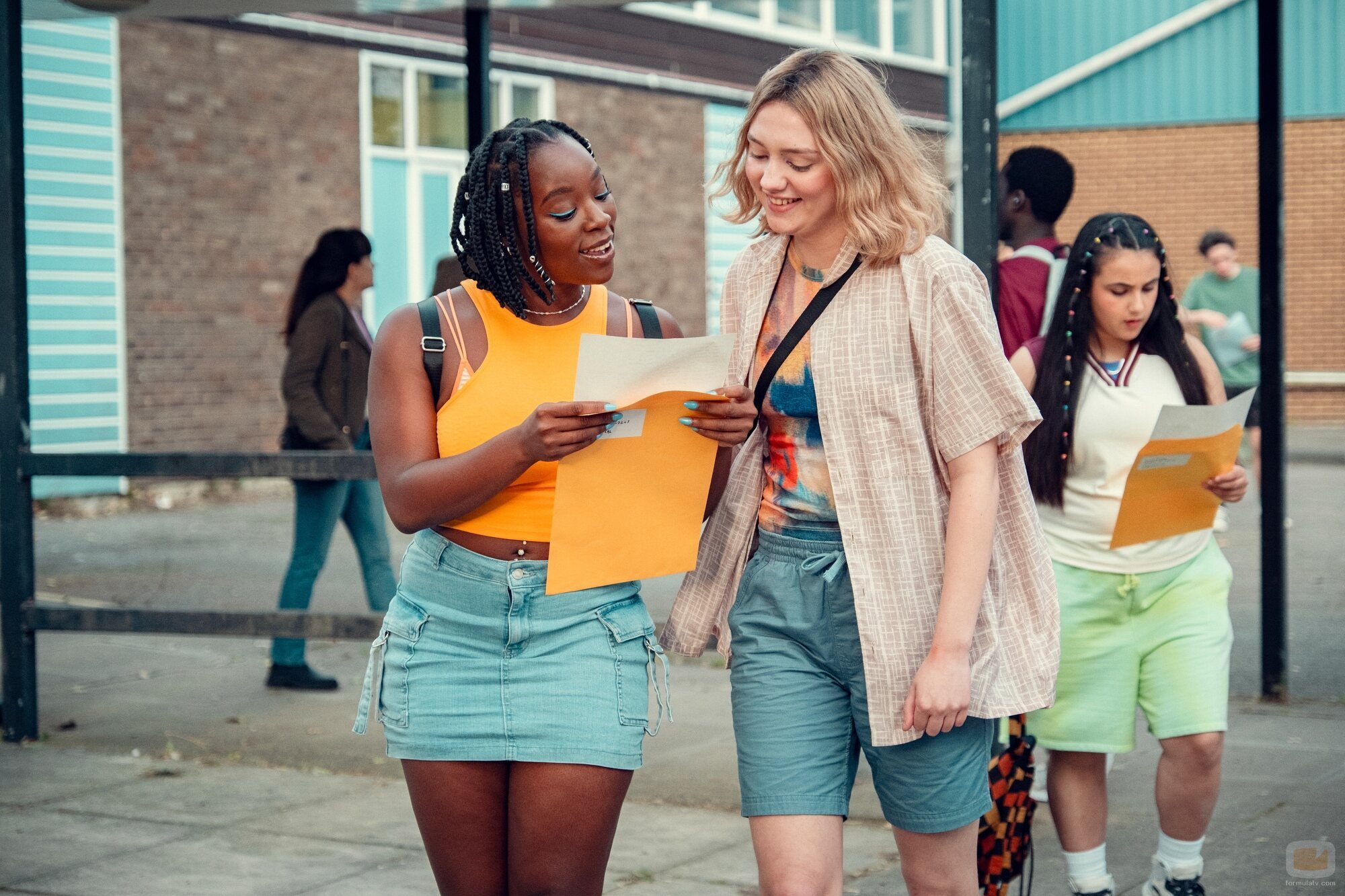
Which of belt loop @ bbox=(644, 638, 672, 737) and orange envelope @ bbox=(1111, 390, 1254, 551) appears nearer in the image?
belt loop @ bbox=(644, 638, 672, 737)

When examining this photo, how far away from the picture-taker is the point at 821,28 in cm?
2136

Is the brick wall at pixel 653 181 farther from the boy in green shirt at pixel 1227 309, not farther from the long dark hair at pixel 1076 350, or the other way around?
the long dark hair at pixel 1076 350

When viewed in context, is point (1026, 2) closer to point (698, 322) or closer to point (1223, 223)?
point (698, 322)

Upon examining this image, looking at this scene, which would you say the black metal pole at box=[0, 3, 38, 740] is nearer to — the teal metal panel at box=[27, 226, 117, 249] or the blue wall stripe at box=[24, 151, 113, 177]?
the teal metal panel at box=[27, 226, 117, 249]

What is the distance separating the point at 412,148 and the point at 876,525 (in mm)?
13627

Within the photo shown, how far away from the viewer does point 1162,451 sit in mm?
3568

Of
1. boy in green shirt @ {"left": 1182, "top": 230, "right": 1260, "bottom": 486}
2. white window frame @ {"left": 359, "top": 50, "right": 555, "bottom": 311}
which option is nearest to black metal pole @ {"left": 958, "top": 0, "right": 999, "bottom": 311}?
boy in green shirt @ {"left": 1182, "top": 230, "right": 1260, "bottom": 486}

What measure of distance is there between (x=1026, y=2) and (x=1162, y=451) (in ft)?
31.5

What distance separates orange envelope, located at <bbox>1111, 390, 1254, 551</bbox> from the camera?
3.55m

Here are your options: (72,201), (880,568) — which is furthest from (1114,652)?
(72,201)

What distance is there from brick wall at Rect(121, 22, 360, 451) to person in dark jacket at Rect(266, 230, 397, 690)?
643 cm

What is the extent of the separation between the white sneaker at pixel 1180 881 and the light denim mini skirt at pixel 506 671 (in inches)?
65.9

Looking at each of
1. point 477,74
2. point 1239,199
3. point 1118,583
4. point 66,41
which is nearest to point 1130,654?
point 1118,583

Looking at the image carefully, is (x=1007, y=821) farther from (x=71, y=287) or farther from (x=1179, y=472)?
(x=71, y=287)
